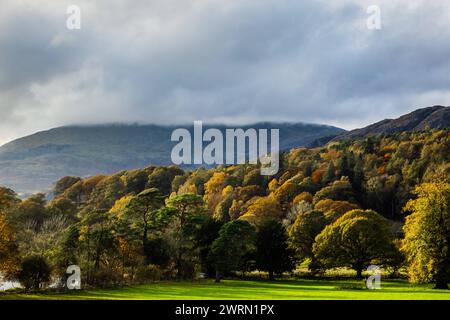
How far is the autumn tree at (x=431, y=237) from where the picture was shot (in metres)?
45.0

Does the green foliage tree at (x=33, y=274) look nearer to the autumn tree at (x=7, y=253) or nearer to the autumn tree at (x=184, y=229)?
the autumn tree at (x=7, y=253)

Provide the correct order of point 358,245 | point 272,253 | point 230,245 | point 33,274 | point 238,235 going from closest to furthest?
point 33,274 < point 230,245 < point 238,235 < point 358,245 < point 272,253

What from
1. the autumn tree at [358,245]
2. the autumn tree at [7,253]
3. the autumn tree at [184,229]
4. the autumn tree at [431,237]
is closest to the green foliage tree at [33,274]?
the autumn tree at [7,253]

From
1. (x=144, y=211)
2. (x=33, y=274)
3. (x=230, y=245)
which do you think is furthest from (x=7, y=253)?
(x=230, y=245)

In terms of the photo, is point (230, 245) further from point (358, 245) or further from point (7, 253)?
point (7, 253)

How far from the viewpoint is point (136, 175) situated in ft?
500

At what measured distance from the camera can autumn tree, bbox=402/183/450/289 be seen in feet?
148

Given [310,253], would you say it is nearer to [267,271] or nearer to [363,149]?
[267,271]

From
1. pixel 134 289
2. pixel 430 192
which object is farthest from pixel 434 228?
pixel 134 289

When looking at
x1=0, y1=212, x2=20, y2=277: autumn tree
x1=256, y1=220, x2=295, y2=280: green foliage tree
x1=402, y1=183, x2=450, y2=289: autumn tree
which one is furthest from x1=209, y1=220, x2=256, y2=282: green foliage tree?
x1=0, y1=212, x2=20, y2=277: autumn tree

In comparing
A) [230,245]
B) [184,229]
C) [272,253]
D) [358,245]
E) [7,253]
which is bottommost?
[272,253]

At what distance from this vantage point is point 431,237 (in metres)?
45.6
